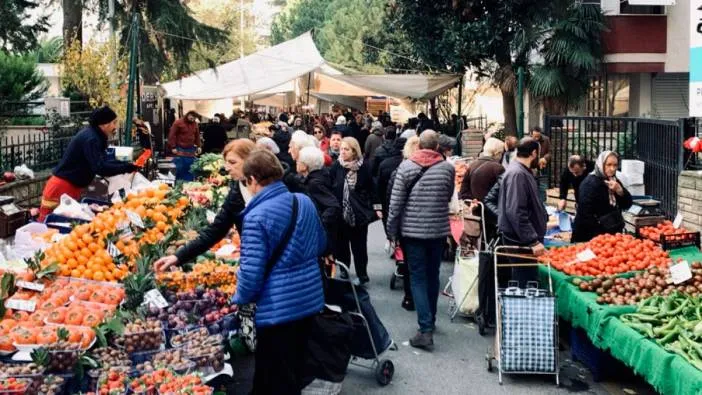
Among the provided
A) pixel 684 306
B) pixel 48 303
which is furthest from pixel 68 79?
Result: pixel 684 306

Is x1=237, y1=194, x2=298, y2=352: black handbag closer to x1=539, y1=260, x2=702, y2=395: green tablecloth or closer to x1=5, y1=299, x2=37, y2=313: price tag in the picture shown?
x1=5, y1=299, x2=37, y2=313: price tag

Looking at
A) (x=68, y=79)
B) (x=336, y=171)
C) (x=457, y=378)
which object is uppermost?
(x=68, y=79)

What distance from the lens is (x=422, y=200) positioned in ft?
28.5

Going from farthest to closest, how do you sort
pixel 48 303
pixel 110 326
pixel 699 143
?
pixel 699 143
pixel 48 303
pixel 110 326

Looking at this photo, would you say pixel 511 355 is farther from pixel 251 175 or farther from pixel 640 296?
pixel 251 175

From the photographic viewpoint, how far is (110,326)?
5.91 metres

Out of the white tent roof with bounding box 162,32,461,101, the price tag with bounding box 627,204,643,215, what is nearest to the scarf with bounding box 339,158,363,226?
the price tag with bounding box 627,204,643,215

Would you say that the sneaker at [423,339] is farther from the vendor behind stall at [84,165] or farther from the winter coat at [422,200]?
the vendor behind stall at [84,165]

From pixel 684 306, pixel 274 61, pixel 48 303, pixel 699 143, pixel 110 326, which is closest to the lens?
pixel 110 326

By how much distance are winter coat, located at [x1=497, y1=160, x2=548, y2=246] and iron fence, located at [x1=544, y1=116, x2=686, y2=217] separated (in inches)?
165

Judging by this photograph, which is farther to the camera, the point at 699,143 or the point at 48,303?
the point at 699,143

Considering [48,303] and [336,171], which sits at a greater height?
[336,171]

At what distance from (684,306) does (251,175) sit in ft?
12.8

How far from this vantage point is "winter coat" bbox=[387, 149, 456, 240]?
859cm
